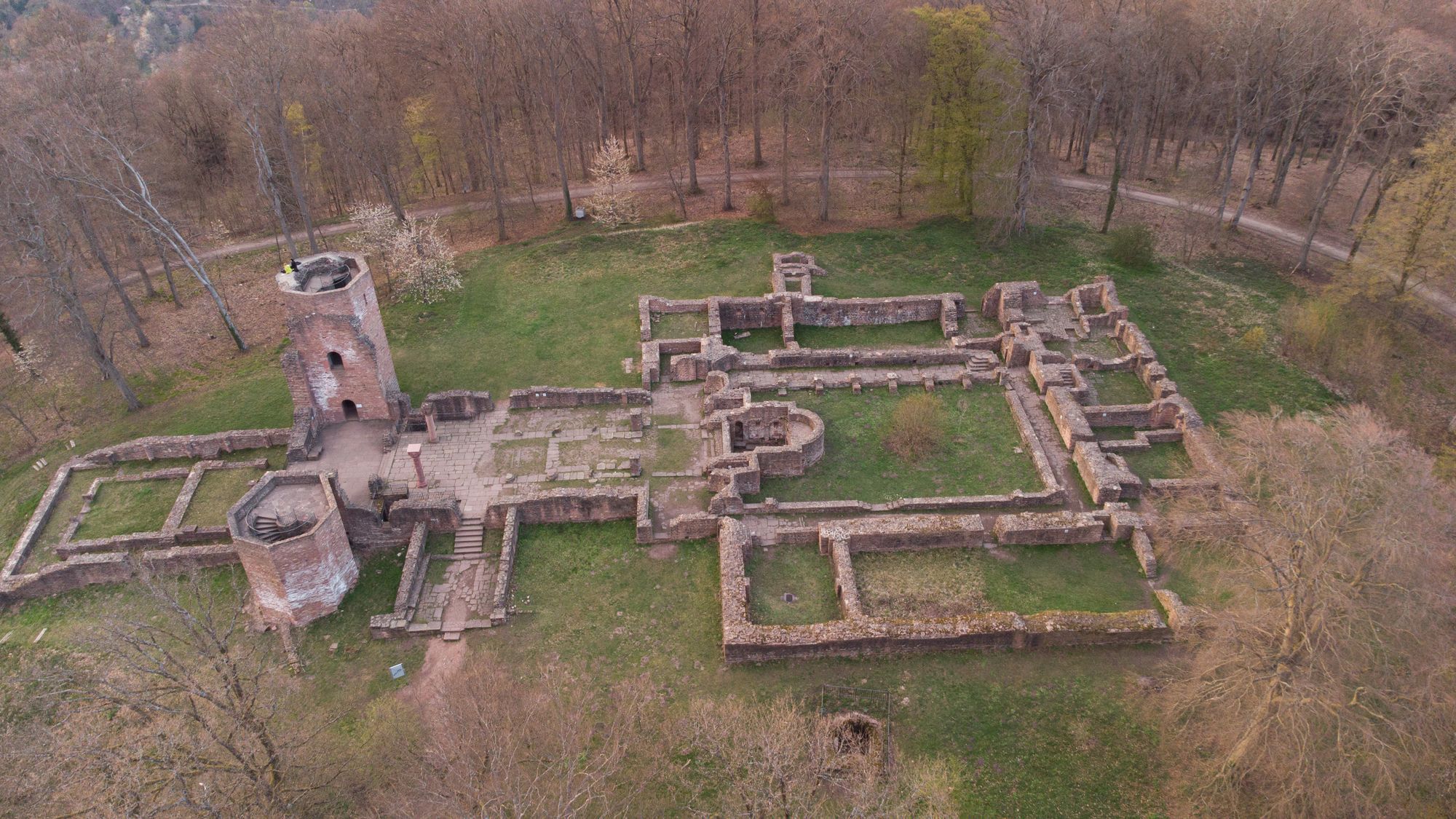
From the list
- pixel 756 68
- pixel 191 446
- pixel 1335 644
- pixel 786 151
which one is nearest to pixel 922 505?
pixel 1335 644

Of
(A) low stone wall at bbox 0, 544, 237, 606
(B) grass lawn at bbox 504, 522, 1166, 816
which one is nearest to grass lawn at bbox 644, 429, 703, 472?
(B) grass lawn at bbox 504, 522, 1166, 816

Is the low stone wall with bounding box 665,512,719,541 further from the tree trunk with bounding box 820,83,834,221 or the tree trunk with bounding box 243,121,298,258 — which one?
the tree trunk with bounding box 243,121,298,258

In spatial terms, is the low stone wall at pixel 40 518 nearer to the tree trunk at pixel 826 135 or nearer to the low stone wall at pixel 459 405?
the low stone wall at pixel 459 405

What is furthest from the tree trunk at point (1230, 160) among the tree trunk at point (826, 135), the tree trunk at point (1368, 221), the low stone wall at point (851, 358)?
the tree trunk at point (826, 135)

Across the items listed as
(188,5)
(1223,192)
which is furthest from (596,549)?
(188,5)

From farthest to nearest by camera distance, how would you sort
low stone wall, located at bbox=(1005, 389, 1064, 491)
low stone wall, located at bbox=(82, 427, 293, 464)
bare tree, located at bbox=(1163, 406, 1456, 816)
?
low stone wall, located at bbox=(82, 427, 293, 464)
low stone wall, located at bbox=(1005, 389, 1064, 491)
bare tree, located at bbox=(1163, 406, 1456, 816)

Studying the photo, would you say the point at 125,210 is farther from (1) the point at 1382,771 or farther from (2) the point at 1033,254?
(1) the point at 1382,771

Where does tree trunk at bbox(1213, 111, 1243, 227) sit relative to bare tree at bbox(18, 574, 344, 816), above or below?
above
